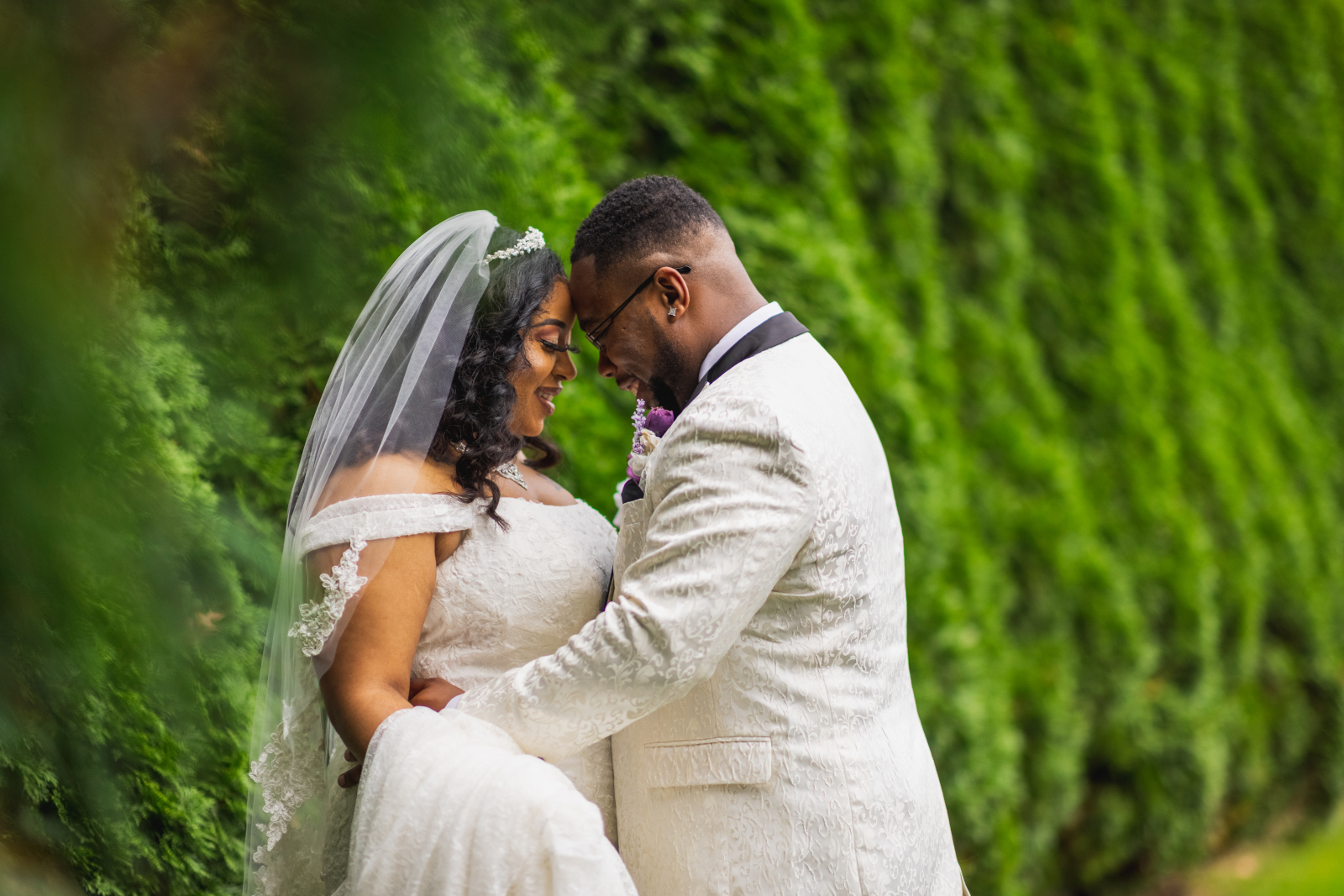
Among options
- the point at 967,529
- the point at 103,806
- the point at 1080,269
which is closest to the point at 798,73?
the point at 967,529

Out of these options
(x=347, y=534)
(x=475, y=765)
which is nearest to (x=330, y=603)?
(x=347, y=534)

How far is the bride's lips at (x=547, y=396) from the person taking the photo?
8.02 ft

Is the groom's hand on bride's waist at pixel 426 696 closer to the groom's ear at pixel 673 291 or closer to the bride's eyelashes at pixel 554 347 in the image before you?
the bride's eyelashes at pixel 554 347

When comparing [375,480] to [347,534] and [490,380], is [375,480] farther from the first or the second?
[490,380]

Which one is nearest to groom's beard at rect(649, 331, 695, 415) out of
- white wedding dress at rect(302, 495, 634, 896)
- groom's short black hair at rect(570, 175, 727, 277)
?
groom's short black hair at rect(570, 175, 727, 277)

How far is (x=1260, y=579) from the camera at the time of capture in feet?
20.9

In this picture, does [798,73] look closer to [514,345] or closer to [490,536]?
[514,345]

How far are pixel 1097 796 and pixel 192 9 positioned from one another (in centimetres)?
527

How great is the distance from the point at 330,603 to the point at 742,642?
796mm

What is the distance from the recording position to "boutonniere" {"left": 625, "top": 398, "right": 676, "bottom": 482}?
230 cm

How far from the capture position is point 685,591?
1.88 meters

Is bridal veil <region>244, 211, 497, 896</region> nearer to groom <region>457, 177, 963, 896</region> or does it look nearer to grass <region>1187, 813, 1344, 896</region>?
groom <region>457, 177, 963, 896</region>

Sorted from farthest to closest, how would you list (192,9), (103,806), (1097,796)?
(1097,796) < (103,806) < (192,9)

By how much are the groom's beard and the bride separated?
0.24 metres
